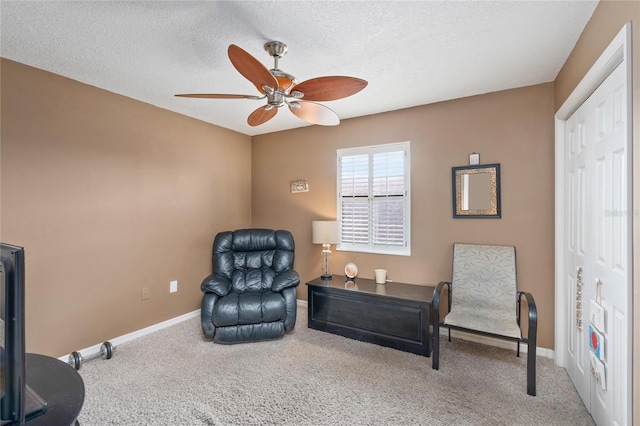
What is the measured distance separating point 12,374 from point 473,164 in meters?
3.37

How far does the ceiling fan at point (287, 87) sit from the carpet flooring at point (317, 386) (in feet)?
6.88

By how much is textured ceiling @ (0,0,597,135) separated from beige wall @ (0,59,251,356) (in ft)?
Answer: 1.20

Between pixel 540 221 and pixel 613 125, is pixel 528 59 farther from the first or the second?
pixel 540 221

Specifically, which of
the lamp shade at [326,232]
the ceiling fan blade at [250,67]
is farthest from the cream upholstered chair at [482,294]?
the ceiling fan blade at [250,67]

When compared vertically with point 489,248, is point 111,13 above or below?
above

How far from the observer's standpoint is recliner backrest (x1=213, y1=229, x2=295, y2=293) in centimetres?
347

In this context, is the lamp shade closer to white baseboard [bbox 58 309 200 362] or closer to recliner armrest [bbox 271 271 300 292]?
recliner armrest [bbox 271 271 300 292]

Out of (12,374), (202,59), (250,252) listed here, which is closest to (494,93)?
(202,59)

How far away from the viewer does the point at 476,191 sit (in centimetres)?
300

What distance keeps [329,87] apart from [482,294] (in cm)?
232

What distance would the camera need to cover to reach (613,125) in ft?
5.27

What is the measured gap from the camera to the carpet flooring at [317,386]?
193 cm

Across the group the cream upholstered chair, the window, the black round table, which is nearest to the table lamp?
the window

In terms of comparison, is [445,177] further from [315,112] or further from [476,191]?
[315,112]
